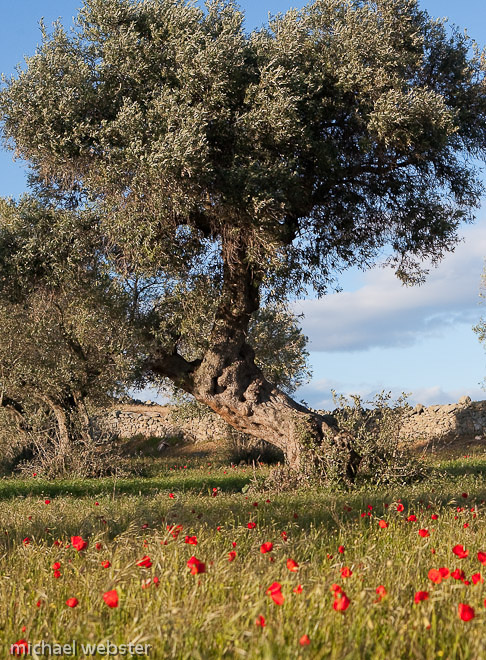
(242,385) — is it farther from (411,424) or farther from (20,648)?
(411,424)

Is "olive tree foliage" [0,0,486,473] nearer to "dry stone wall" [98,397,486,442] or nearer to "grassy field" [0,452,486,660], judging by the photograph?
"grassy field" [0,452,486,660]

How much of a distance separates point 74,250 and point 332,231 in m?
6.86

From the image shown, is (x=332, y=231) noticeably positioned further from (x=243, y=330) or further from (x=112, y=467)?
(x=112, y=467)

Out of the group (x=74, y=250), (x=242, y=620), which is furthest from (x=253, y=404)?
(x=242, y=620)

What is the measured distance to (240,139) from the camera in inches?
579

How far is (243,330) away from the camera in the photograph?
1723 centimetres

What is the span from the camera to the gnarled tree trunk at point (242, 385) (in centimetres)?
1645

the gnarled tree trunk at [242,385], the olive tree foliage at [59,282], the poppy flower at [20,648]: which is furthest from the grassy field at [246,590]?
the olive tree foliage at [59,282]

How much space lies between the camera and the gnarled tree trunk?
16453mm

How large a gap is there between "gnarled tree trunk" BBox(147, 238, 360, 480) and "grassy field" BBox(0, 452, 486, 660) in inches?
260

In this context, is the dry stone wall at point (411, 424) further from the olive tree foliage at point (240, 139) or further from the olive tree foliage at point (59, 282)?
the olive tree foliage at point (240, 139)

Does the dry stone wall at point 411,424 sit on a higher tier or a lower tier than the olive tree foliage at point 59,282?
lower

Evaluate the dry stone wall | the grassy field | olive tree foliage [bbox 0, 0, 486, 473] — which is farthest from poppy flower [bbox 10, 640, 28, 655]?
the dry stone wall

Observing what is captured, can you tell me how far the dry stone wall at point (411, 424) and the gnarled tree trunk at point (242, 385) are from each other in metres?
9.27
